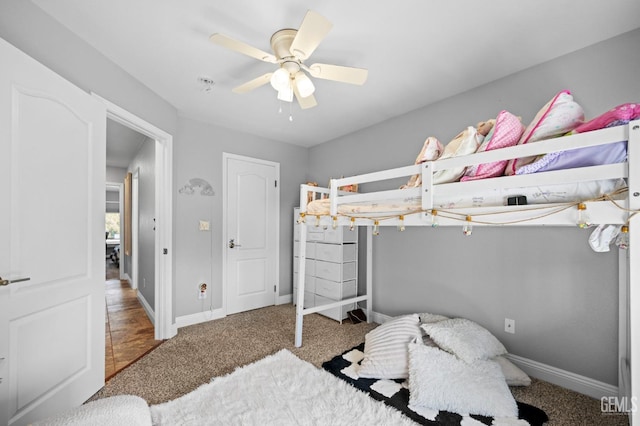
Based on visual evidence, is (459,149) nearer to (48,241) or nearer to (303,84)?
(303,84)

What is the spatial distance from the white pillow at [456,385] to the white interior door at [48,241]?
78.6 inches

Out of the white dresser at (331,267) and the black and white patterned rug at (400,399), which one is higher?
the white dresser at (331,267)

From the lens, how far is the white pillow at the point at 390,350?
6.41 ft

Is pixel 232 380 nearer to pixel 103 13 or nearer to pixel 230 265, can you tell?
pixel 230 265

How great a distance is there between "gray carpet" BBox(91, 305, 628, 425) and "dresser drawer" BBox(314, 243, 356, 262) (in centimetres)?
70

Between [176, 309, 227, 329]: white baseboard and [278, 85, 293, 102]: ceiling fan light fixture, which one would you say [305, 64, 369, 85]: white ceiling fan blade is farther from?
[176, 309, 227, 329]: white baseboard

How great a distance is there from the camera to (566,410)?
5.42 ft

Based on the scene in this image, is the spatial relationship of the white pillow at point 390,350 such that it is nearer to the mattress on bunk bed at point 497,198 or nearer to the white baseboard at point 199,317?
the mattress on bunk bed at point 497,198

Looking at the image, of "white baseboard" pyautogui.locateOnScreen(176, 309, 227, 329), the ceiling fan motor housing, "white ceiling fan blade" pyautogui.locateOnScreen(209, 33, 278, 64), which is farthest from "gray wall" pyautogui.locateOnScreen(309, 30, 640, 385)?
"white baseboard" pyautogui.locateOnScreen(176, 309, 227, 329)

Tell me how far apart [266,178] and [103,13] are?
2335 millimetres

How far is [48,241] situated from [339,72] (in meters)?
1.84

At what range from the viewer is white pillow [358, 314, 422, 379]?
1953 millimetres

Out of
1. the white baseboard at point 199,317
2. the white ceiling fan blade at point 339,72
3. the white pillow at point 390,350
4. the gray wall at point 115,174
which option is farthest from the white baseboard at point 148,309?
the gray wall at point 115,174

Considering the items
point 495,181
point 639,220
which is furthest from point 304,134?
point 639,220
